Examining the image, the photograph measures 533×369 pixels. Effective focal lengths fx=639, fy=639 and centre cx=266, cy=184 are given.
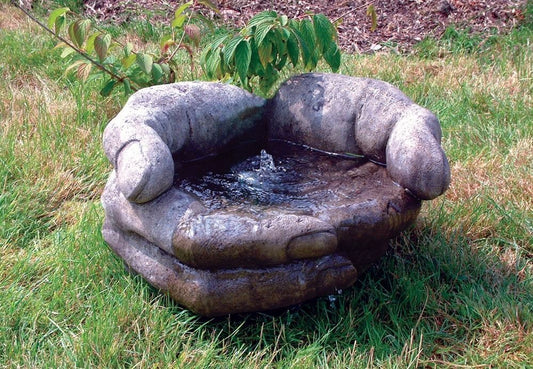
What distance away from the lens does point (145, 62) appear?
3.69 meters

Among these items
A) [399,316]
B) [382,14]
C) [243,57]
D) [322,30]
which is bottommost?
[399,316]

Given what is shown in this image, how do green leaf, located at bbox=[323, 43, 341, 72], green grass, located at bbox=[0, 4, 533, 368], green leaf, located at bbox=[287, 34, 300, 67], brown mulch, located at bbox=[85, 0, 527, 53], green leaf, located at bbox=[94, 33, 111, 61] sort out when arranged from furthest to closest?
brown mulch, located at bbox=[85, 0, 527, 53] → green leaf, located at bbox=[94, 33, 111, 61] → green leaf, located at bbox=[323, 43, 341, 72] → green leaf, located at bbox=[287, 34, 300, 67] → green grass, located at bbox=[0, 4, 533, 368]

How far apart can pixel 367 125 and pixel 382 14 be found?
12.3 ft

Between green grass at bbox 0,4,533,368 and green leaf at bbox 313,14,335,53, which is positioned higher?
green leaf at bbox 313,14,335,53

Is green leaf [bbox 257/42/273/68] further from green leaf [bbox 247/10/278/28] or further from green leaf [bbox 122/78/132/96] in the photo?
green leaf [bbox 122/78/132/96]

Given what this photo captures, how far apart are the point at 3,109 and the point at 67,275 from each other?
1.90 m

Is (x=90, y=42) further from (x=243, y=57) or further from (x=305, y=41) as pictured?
(x=305, y=41)

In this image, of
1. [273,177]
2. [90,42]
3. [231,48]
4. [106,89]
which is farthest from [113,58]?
[273,177]

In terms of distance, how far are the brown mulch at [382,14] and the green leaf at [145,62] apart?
91.1 inches

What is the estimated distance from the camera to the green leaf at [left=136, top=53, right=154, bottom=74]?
3676 mm

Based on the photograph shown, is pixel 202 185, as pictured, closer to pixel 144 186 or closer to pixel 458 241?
pixel 144 186

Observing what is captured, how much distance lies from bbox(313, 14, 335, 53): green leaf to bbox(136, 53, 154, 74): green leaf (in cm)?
103

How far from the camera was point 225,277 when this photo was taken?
227 centimetres

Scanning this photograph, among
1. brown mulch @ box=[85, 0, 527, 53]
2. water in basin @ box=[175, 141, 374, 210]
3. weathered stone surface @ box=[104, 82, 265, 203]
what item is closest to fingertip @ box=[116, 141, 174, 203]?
weathered stone surface @ box=[104, 82, 265, 203]
